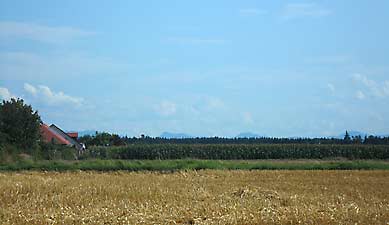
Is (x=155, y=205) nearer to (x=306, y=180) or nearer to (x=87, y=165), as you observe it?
(x=306, y=180)

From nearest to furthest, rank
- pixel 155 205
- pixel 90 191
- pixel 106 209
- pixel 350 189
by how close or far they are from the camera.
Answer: pixel 106 209 → pixel 155 205 → pixel 90 191 → pixel 350 189

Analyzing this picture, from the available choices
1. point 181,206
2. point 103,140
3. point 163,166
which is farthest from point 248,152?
point 181,206

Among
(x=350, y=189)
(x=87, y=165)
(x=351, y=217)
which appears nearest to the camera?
(x=351, y=217)

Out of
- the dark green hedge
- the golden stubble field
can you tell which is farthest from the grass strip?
the dark green hedge

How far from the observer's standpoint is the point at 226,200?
18.8 meters

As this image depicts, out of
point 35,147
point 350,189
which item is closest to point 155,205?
point 350,189

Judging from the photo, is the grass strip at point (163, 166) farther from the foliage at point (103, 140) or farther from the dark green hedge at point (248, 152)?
the foliage at point (103, 140)

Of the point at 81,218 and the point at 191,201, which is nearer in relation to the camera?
the point at 81,218

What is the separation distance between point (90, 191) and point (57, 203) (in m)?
3.51

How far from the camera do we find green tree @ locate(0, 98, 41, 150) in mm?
54906

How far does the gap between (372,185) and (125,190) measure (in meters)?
12.8

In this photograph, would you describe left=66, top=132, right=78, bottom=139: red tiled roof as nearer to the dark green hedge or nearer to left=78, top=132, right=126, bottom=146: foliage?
left=78, top=132, right=126, bottom=146: foliage

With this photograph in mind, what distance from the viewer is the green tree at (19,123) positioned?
54.9 metres

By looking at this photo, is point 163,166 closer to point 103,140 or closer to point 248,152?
point 248,152
